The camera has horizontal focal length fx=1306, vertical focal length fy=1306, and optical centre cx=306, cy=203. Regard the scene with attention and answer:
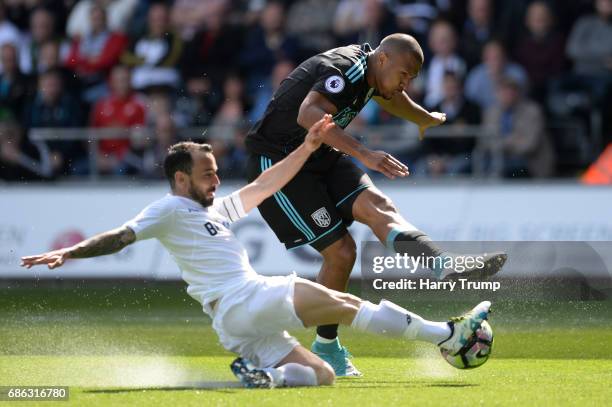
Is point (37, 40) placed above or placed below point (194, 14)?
below

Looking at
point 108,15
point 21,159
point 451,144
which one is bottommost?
point 21,159

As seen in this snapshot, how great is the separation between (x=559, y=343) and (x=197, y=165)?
422cm

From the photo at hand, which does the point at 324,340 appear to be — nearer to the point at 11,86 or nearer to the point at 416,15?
the point at 416,15

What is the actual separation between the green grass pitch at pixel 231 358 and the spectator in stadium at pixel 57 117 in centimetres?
288

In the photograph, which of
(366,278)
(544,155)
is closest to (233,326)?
(366,278)

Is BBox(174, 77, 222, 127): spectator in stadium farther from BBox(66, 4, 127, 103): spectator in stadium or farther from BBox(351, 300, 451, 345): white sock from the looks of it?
BBox(351, 300, 451, 345): white sock

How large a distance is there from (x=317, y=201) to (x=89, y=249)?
2238 millimetres

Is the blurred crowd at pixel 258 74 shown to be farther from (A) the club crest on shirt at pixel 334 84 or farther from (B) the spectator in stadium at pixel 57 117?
(A) the club crest on shirt at pixel 334 84

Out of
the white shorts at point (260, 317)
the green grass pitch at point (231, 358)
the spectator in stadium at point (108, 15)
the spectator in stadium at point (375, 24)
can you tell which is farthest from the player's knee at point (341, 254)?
the spectator in stadium at point (108, 15)

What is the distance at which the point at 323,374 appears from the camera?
8.15 meters

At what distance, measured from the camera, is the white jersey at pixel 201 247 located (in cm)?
799

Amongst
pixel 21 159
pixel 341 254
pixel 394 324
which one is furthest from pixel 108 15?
pixel 394 324

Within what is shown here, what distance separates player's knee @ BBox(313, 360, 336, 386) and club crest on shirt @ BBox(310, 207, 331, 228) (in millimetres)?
1327

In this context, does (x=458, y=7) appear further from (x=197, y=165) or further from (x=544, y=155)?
(x=197, y=165)
